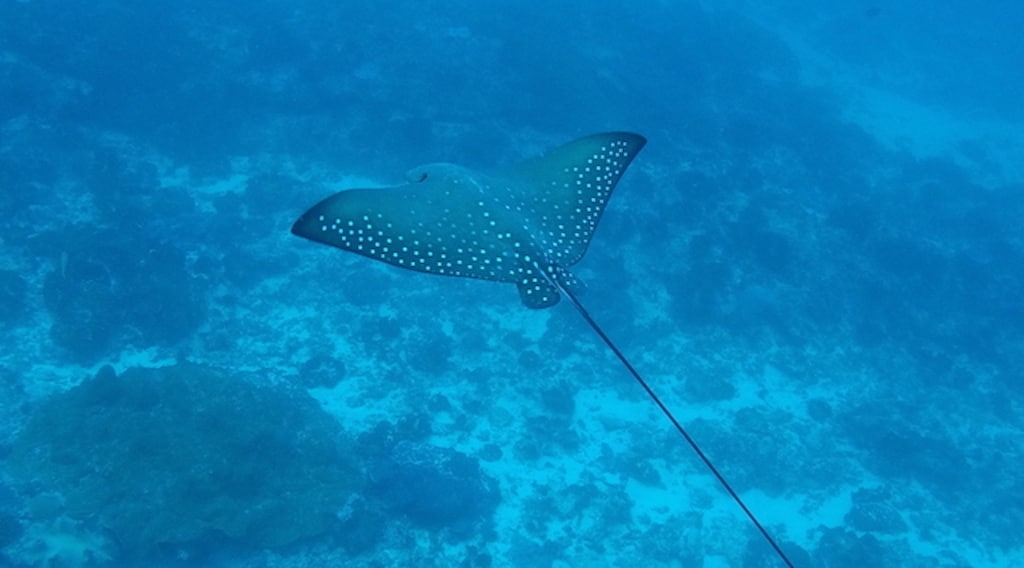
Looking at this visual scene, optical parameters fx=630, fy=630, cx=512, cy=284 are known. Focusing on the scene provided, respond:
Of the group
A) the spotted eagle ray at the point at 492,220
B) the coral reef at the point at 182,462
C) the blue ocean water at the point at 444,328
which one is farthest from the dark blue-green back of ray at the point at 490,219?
the blue ocean water at the point at 444,328

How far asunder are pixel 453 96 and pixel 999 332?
734 inches

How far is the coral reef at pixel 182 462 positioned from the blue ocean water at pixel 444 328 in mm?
55

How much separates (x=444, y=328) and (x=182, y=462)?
6.32 meters

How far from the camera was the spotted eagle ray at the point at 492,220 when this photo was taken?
626 cm

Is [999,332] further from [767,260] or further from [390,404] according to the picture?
[390,404]

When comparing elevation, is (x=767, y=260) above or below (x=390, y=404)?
above

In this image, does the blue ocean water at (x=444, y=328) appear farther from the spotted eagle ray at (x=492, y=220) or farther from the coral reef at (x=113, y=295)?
the spotted eagle ray at (x=492, y=220)

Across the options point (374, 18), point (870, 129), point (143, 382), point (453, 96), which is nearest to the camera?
point (143, 382)

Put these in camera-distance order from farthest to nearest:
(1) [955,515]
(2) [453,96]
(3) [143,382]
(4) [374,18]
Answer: (4) [374,18] < (2) [453,96] < (1) [955,515] < (3) [143,382]

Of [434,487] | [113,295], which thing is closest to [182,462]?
[434,487]

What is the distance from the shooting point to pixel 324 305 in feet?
50.3

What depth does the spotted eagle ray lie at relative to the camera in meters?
6.26

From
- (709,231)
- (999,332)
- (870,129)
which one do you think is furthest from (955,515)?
(870,129)

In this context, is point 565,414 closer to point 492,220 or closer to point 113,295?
point 492,220
